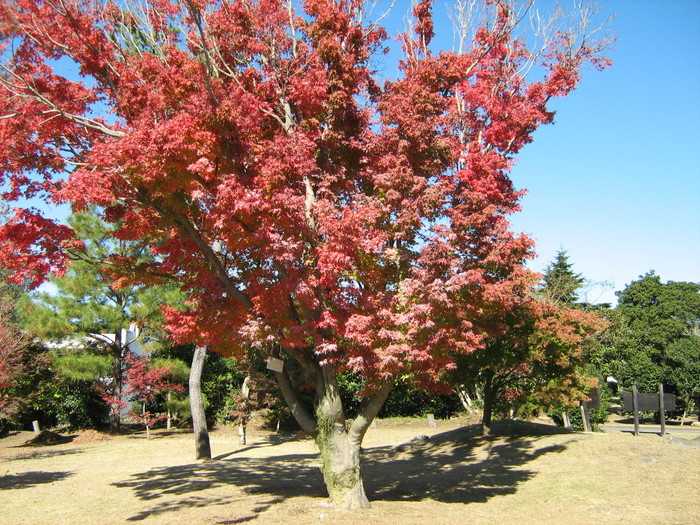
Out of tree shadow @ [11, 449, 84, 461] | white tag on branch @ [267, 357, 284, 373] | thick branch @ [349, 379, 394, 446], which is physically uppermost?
white tag on branch @ [267, 357, 284, 373]

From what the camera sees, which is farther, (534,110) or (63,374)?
(63,374)

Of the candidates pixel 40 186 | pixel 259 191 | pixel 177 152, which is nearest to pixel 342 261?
pixel 259 191

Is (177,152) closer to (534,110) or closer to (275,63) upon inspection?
(275,63)

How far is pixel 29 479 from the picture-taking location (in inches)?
438

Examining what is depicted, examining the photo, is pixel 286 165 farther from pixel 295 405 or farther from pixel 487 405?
pixel 487 405

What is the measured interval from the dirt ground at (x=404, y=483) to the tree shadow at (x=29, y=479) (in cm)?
3

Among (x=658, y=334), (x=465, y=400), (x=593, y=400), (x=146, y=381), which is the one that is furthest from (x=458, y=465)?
(x=658, y=334)

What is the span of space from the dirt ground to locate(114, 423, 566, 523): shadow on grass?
0.11 ft

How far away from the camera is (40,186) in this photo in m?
8.44

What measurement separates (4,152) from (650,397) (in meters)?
16.0

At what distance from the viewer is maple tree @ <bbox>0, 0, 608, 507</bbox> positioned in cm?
702

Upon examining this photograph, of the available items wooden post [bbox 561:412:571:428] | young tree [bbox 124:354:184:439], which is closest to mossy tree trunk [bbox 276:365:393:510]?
young tree [bbox 124:354:184:439]

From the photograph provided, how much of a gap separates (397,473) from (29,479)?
858 centimetres

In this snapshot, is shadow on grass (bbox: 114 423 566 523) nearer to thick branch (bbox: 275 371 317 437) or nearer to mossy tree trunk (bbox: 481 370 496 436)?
mossy tree trunk (bbox: 481 370 496 436)
